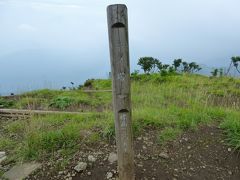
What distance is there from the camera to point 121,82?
6.81 feet

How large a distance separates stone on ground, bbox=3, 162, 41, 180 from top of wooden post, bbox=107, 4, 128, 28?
187 centimetres

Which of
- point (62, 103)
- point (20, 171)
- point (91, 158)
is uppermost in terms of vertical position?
point (62, 103)

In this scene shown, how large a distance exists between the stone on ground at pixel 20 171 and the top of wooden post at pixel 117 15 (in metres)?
1.87

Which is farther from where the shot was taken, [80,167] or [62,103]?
[62,103]

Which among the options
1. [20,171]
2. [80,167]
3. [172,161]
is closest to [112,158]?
[80,167]

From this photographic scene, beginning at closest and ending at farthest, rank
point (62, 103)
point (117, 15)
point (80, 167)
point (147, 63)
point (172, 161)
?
point (117, 15) → point (80, 167) → point (172, 161) → point (62, 103) → point (147, 63)

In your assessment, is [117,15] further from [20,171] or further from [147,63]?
[147,63]

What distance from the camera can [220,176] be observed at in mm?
2588

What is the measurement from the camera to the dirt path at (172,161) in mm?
2570

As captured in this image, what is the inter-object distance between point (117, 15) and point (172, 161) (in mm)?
1744

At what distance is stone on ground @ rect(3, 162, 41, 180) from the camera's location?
2653 millimetres

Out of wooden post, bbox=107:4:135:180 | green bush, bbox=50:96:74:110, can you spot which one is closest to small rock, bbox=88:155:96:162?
wooden post, bbox=107:4:135:180

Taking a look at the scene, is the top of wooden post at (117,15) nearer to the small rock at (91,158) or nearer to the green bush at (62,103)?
the small rock at (91,158)

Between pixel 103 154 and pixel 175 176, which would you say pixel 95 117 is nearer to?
pixel 103 154
